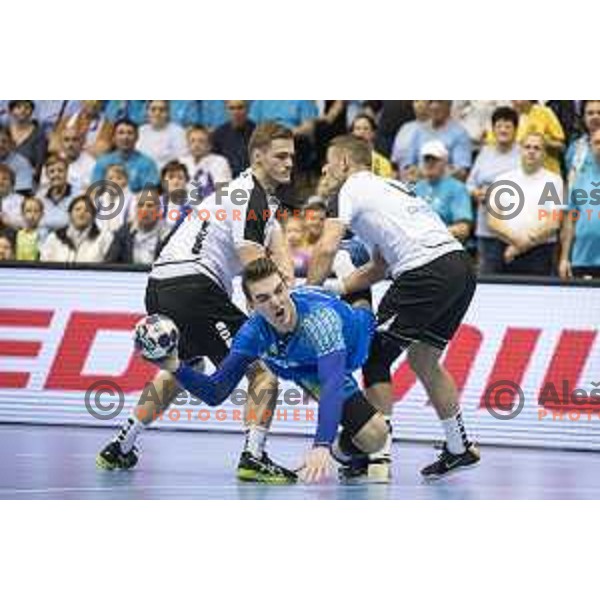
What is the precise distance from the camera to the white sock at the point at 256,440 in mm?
8602

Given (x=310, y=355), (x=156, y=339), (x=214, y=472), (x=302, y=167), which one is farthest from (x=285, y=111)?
(x=156, y=339)

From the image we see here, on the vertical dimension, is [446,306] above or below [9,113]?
below

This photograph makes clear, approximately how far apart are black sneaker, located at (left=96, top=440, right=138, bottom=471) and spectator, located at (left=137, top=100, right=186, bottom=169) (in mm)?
2652

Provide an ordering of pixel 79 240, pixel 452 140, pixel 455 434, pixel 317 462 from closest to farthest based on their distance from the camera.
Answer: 1. pixel 317 462
2. pixel 455 434
3. pixel 452 140
4. pixel 79 240

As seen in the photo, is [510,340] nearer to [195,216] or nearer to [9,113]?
[195,216]

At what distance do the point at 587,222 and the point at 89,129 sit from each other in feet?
11.1

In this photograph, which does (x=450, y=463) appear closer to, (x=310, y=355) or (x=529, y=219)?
(x=310, y=355)

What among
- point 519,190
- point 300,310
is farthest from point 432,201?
point 300,310

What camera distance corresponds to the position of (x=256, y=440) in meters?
8.64

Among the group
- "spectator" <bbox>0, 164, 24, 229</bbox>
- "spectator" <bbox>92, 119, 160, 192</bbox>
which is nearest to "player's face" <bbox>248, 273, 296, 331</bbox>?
"spectator" <bbox>92, 119, 160, 192</bbox>

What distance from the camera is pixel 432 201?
1059 centimetres

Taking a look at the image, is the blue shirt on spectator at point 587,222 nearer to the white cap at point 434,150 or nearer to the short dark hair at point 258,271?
the white cap at point 434,150

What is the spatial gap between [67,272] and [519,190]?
303cm

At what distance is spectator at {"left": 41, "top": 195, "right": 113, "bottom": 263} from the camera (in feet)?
35.8
